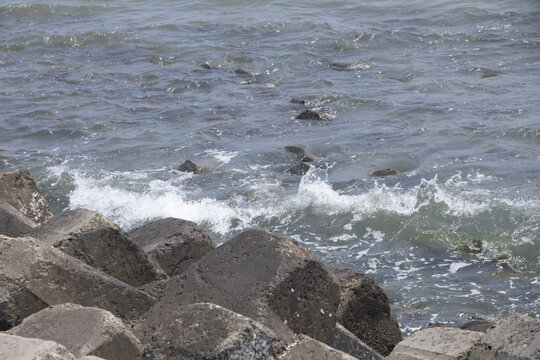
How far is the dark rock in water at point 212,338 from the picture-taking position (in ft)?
14.4

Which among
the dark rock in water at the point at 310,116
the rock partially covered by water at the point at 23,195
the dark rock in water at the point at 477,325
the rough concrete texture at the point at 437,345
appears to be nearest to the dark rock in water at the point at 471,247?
the dark rock in water at the point at 477,325

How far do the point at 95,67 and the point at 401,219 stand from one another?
384 inches

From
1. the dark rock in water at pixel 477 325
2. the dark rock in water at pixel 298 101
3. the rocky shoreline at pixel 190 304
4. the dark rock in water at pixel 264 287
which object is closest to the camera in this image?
the rocky shoreline at pixel 190 304

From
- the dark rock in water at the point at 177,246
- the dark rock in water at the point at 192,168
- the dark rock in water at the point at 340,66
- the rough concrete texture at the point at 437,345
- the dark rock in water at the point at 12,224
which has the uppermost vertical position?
the dark rock in water at the point at 12,224

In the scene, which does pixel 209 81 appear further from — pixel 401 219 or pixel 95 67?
pixel 401 219

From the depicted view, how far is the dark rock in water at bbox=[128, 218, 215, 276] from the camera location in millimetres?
6613

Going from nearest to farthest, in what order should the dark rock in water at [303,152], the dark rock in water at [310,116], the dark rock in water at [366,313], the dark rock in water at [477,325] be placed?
1. the dark rock in water at [366,313]
2. the dark rock in water at [477,325]
3. the dark rock in water at [303,152]
4. the dark rock in water at [310,116]

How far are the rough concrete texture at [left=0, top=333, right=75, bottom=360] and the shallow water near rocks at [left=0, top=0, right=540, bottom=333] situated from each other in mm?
3678

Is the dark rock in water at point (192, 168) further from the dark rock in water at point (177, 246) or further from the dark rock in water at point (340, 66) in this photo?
the dark rock in water at point (340, 66)

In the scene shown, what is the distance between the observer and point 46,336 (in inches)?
182

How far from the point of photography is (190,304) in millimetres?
5016

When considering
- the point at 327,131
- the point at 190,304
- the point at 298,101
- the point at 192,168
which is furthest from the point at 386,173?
the point at 190,304

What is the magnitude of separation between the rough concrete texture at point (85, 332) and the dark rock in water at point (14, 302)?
1.23ft

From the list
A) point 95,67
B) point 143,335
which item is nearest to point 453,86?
point 95,67
